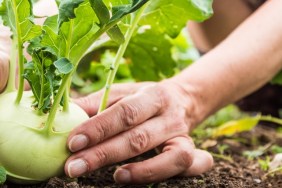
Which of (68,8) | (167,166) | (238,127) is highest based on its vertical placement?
(68,8)

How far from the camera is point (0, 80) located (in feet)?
3.90

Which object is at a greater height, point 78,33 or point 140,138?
point 78,33

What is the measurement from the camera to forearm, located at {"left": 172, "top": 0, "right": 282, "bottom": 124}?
1640mm

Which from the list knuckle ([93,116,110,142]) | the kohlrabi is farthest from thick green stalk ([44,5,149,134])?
knuckle ([93,116,110,142])

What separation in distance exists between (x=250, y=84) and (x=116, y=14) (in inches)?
36.2

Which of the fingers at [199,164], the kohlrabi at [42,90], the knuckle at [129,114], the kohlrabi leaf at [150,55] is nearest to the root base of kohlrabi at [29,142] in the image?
the kohlrabi at [42,90]

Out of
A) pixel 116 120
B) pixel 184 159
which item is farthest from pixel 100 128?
pixel 184 159

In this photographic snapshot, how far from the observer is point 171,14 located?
146 centimetres

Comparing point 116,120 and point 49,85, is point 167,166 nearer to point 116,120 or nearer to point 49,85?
point 116,120

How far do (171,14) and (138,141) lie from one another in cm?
39

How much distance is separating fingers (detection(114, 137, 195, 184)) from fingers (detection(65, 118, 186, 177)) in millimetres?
34

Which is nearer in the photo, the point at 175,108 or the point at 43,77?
the point at 43,77

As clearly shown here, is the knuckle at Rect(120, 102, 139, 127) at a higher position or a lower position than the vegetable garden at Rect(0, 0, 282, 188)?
lower

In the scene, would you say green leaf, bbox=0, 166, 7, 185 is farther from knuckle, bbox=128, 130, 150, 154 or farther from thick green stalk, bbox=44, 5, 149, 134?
knuckle, bbox=128, 130, 150, 154
